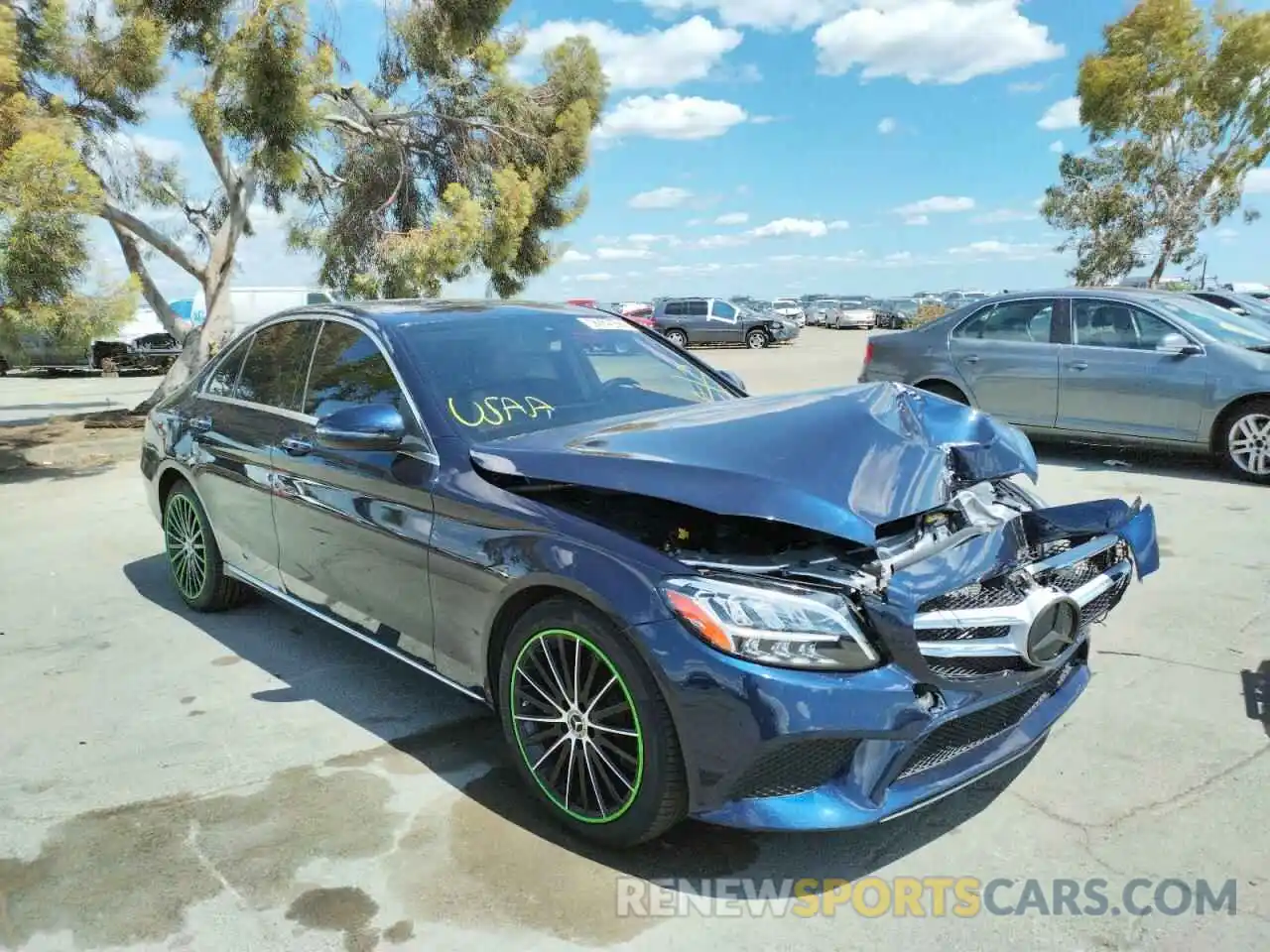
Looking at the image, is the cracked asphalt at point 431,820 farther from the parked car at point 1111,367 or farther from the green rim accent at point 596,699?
the parked car at point 1111,367

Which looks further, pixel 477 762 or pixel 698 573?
pixel 477 762

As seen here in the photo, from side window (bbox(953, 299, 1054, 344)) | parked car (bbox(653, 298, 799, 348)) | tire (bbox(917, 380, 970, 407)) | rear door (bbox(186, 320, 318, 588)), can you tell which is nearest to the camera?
rear door (bbox(186, 320, 318, 588))

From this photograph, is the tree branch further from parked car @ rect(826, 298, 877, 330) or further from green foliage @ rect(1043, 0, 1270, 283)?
parked car @ rect(826, 298, 877, 330)

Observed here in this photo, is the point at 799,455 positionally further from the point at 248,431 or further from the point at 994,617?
the point at 248,431

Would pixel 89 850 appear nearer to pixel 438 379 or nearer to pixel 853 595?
pixel 438 379

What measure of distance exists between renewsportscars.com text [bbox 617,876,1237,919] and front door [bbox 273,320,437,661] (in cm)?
128

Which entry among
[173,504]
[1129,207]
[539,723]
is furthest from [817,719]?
[1129,207]

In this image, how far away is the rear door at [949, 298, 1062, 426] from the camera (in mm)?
8914

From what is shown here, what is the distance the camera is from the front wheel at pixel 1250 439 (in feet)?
25.3

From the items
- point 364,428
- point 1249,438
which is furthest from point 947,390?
point 364,428

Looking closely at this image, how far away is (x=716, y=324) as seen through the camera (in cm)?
3497

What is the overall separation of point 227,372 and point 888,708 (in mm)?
4004

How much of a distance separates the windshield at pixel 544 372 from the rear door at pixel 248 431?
0.88m

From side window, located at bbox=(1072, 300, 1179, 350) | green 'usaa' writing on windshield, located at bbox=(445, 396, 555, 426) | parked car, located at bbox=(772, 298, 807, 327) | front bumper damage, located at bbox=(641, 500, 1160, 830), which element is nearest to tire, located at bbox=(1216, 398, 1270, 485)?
side window, located at bbox=(1072, 300, 1179, 350)
